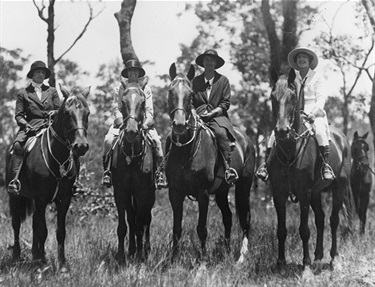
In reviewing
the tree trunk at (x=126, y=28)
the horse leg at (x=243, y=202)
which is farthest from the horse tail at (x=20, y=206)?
the tree trunk at (x=126, y=28)

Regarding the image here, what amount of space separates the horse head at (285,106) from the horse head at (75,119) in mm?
2777

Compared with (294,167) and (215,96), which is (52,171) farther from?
(294,167)

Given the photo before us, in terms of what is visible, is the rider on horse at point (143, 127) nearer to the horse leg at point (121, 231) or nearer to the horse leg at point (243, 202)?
the horse leg at point (121, 231)

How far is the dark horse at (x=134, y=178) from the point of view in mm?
7887

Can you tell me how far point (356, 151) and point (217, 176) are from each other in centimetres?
726

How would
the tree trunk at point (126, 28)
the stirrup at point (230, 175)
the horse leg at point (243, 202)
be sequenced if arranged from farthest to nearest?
the tree trunk at point (126, 28), the horse leg at point (243, 202), the stirrup at point (230, 175)

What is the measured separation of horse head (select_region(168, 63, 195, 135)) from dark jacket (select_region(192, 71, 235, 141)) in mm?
1117

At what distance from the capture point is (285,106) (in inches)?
290

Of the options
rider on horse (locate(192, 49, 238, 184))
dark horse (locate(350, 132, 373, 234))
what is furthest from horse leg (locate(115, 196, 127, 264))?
dark horse (locate(350, 132, 373, 234))

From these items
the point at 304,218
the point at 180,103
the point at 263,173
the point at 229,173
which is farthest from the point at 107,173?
the point at 304,218

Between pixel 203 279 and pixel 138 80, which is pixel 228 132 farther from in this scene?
pixel 203 279

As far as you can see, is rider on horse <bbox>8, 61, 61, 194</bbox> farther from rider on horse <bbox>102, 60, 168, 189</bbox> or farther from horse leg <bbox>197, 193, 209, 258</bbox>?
horse leg <bbox>197, 193, 209, 258</bbox>

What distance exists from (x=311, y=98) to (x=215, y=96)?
5.50 ft

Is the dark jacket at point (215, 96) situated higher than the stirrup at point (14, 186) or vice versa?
the dark jacket at point (215, 96)
